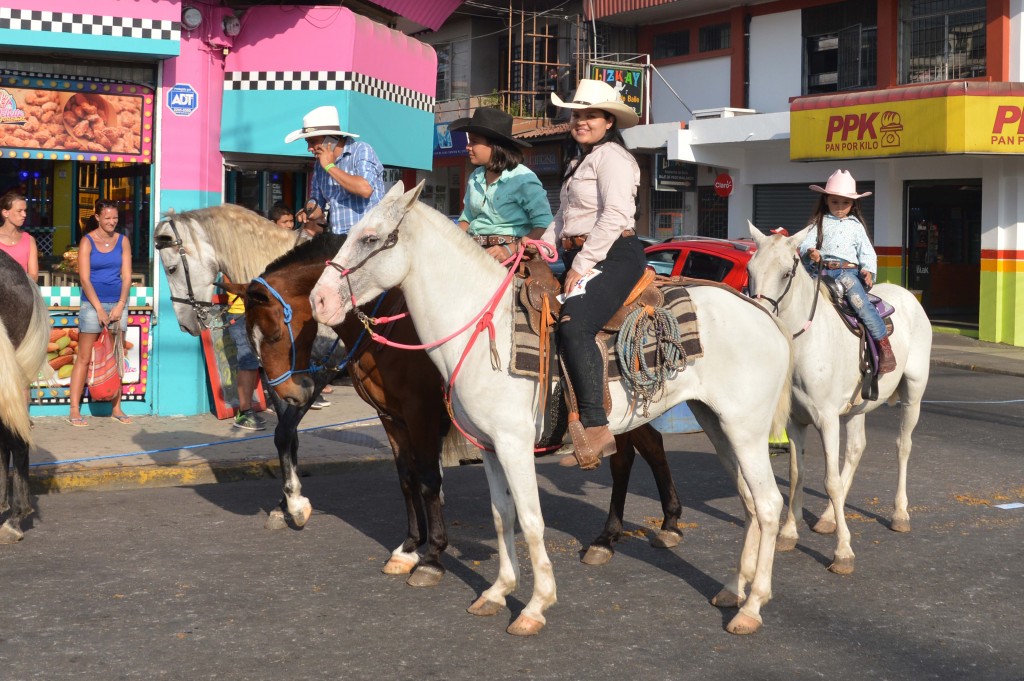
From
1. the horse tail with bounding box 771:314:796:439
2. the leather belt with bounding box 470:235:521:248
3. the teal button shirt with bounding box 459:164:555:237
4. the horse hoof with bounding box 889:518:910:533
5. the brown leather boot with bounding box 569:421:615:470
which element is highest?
the teal button shirt with bounding box 459:164:555:237

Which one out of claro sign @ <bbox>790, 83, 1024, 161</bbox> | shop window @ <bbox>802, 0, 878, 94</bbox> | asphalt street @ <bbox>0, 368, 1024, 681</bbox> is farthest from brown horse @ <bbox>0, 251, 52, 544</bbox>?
shop window @ <bbox>802, 0, 878, 94</bbox>

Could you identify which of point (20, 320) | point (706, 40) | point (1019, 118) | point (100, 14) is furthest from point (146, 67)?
point (706, 40)

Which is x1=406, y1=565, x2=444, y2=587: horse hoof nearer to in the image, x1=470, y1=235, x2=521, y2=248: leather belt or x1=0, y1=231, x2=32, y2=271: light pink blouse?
x1=470, y1=235, x2=521, y2=248: leather belt

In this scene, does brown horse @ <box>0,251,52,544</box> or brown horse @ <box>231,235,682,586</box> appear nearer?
brown horse @ <box>231,235,682,586</box>

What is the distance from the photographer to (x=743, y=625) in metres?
5.31

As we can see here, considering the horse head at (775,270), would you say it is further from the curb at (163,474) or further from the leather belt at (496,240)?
the curb at (163,474)

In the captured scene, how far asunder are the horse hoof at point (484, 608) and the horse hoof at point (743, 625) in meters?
1.14

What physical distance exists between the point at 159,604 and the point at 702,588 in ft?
9.36

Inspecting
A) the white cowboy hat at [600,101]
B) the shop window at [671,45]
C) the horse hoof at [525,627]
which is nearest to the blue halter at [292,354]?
the white cowboy hat at [600,101]

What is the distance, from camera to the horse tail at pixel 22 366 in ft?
22.3

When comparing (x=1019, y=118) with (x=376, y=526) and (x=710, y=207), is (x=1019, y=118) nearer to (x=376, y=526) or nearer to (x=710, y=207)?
(x=710, y=207)

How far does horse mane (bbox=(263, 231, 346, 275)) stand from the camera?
6559 millimetres

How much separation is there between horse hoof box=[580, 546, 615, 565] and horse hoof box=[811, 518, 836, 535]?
1609 millimetres

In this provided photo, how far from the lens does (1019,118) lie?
1869cm
